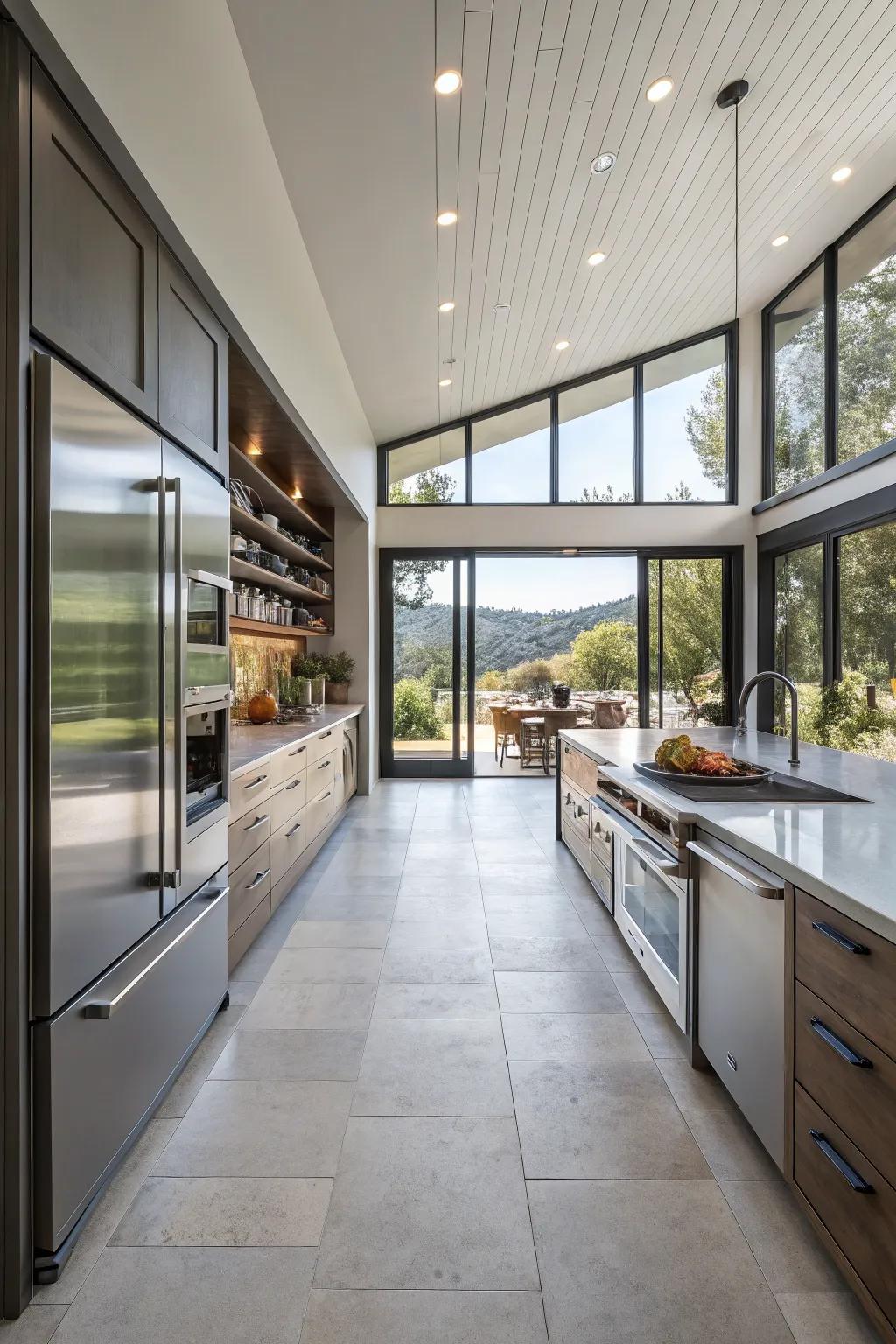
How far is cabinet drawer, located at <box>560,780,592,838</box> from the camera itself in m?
3.78

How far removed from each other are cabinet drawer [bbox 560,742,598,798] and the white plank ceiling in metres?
3.11

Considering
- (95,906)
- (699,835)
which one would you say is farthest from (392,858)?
(95,906)

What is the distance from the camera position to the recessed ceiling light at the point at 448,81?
9.41ft

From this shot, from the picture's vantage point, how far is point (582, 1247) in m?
1.47

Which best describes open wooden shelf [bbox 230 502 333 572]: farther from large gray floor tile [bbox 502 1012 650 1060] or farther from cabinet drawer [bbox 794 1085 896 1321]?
cabinet drawer [bbox 794 1085 896 1321]

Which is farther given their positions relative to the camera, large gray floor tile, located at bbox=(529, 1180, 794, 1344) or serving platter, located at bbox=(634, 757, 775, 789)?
serving platter, located at bbox=(634, 757, 775, 789)

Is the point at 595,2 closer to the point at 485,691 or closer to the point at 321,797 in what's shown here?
the point at 321,797

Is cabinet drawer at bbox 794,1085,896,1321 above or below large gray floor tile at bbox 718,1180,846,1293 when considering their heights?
above

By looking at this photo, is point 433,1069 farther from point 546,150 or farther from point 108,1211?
point 546,150

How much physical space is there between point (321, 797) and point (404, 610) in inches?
123

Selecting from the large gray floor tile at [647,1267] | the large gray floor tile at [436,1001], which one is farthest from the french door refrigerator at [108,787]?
the large gray floor tile at [647,1267]

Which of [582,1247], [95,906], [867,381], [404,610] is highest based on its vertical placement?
[867,381]

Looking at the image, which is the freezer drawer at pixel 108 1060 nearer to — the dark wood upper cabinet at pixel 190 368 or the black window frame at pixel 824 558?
the dark wood upper cabinet at pixel 190 368

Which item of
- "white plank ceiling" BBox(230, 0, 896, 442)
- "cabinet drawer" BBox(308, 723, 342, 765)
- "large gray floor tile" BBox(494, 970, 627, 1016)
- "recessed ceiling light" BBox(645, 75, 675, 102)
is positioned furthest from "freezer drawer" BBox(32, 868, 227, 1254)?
"recessed ceiling light" BBox(645, 75, 675, 102)
